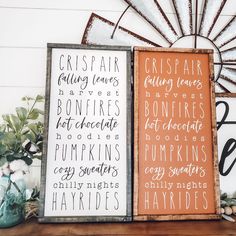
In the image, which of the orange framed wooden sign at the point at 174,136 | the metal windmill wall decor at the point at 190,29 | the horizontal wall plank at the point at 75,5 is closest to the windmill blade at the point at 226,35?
the metal windmill wall decor at the point at 190,29

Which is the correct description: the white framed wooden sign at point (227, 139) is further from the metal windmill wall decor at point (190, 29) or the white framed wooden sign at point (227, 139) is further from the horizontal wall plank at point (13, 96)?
the horizontal wall plank at point (13, 96)

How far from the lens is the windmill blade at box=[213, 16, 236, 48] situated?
1.44 m

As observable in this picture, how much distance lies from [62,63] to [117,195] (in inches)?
22.4

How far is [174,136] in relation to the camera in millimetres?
1183

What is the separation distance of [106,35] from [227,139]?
763 mm

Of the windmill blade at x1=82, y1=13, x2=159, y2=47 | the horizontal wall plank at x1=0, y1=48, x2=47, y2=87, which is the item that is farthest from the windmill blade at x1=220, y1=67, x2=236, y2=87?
the horizontal wall plank at x1=0, y1=48, x2=47, y2=87

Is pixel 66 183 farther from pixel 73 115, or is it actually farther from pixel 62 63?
pixel 62 63

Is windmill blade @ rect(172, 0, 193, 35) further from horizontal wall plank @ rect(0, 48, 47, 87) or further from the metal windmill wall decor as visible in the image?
horizontal wall plank @ rect(0, 48, 47, 87)

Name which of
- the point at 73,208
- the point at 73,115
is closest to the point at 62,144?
the point at 73,115

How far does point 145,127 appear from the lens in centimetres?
118

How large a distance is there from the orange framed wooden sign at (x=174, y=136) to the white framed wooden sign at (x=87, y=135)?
0.05 m

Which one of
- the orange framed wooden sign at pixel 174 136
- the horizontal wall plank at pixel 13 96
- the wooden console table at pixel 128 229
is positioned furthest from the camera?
the horizontal wall plank at pixel 13 96

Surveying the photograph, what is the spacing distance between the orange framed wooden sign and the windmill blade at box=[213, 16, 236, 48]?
0.79 ft

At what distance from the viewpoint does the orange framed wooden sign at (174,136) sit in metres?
1.13
